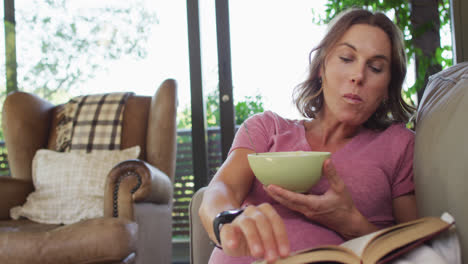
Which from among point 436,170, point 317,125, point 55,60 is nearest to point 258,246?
point 436,170

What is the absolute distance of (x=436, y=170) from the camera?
764mm

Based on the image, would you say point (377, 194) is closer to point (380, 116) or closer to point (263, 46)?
point (380, 116)

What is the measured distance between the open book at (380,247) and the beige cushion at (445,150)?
121 mm

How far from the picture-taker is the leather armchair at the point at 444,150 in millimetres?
661

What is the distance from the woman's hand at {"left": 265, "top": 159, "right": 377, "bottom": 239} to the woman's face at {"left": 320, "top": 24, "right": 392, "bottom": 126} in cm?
30

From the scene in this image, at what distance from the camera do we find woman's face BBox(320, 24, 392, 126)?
1032 millimetres

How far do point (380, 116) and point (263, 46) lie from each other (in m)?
1.81

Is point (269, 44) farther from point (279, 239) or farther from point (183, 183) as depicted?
point (279, 239)

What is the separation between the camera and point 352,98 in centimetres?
103

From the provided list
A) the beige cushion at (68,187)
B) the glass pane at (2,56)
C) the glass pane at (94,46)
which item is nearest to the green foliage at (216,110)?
the glass pane at (94,46)

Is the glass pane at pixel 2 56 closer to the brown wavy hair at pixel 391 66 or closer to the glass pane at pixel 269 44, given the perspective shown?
the glass pane at pixel 269 44

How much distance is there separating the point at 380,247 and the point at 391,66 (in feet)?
2.39

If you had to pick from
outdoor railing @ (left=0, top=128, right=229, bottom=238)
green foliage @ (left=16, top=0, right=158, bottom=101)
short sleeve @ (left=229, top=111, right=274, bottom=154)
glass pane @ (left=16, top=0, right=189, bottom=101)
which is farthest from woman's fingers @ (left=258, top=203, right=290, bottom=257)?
green foliage @ (left=16, top=0, right=158, bottom=101)

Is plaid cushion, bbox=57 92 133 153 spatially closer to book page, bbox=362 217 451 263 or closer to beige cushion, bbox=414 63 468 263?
beige cushion, bbox=414 63 468 263
